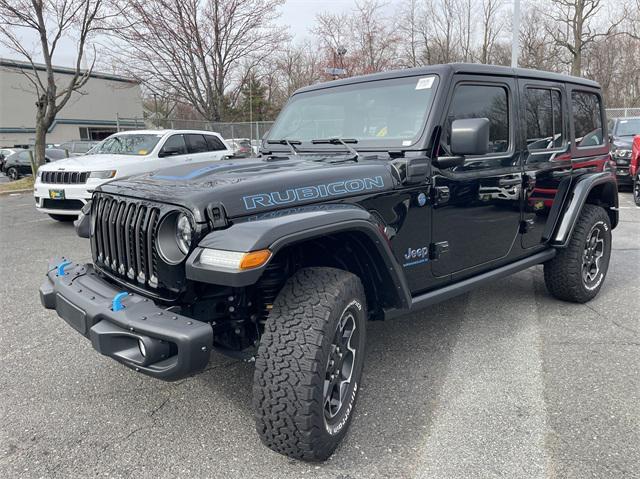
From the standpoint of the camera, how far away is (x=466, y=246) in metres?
3.30

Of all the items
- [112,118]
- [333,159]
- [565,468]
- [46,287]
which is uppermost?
[112,118]

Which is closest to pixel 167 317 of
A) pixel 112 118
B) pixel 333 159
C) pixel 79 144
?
pixel 333 159

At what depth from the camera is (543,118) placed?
3893 mm

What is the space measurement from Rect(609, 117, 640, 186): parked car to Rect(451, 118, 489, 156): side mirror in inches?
406

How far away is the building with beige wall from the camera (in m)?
34.1

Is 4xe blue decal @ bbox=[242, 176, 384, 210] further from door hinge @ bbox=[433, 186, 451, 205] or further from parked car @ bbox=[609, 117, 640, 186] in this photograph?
parked car @ bbox=[609, 117, 640, 186]

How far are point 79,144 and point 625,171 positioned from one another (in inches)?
752

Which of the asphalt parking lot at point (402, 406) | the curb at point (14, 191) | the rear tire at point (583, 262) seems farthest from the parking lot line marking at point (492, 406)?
the curb at point (14, 191)

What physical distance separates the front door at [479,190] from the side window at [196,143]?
772 centimetres

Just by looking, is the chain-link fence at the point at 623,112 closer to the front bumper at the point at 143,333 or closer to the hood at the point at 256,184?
the hood at the point at 256,184

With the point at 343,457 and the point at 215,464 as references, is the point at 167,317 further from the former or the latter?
the point at 343,457

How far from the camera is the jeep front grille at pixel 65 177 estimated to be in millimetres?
7945

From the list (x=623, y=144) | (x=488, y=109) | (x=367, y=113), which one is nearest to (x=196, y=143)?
(x=367, y=113)

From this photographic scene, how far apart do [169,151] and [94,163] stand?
1505 mm
